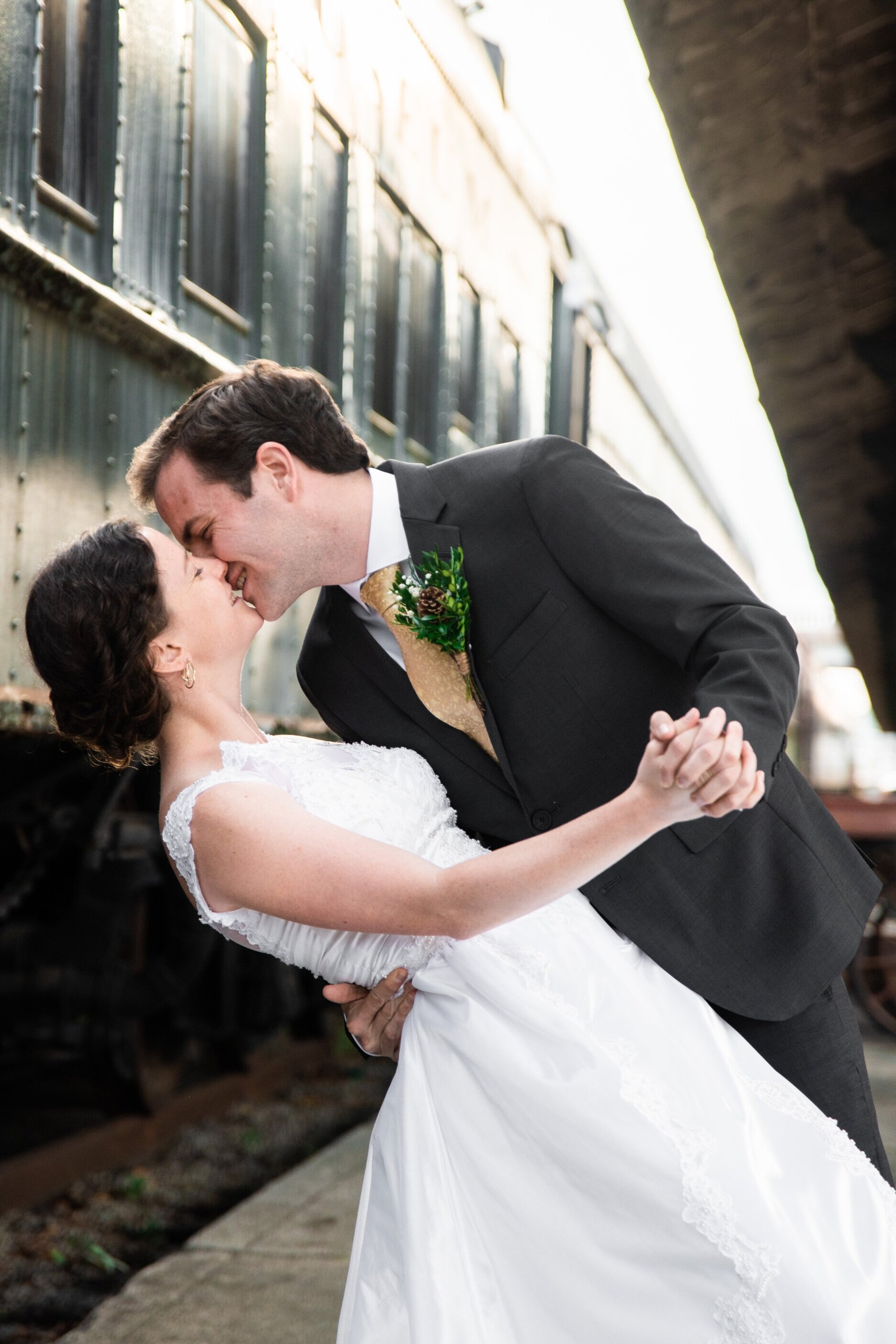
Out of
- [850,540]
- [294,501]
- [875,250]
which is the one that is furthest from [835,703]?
[294,501]

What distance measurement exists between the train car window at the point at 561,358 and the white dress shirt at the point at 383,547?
26.1 feet

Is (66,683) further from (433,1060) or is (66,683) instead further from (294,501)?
(433,1060)

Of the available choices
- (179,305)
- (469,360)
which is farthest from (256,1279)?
(469,360)

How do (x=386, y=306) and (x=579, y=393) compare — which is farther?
(x=579, y=393)

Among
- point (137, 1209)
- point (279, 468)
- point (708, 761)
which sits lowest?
point (137, 1209)

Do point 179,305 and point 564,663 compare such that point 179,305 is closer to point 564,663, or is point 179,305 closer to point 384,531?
point 384,531

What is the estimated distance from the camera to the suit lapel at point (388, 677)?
6.95ft

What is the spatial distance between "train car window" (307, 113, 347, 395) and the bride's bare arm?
4.31 metres

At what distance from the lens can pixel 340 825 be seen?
1854 mm

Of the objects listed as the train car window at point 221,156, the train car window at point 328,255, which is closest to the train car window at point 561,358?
the train car window at point 328,255

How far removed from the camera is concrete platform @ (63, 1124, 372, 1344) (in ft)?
10.9

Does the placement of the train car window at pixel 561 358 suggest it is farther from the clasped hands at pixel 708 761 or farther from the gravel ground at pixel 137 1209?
the clasped hands at pixel 708 761

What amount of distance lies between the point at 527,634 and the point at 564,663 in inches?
3.3

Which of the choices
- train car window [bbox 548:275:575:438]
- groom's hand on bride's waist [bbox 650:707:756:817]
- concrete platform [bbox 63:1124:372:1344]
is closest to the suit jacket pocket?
groom's hand on bride's waist [bbox 650:707:756:817]
